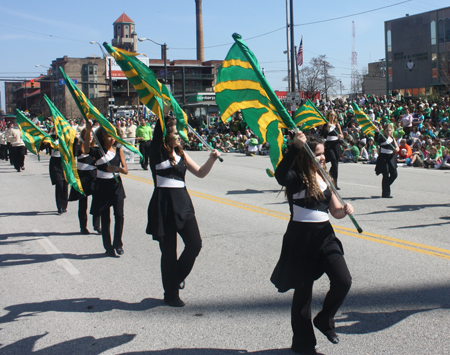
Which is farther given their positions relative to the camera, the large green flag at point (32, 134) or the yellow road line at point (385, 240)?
the large green flag at point (32, 134)

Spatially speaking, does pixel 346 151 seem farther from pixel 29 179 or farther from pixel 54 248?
pixel 54 248

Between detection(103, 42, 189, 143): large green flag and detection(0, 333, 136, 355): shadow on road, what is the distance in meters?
2.08

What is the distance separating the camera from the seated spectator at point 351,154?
19219 mm

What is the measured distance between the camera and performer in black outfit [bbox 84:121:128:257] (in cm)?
670

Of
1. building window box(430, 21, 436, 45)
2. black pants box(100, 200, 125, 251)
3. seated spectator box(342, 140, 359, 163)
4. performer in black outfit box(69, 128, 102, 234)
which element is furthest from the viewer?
building window box(430, 21, 436, 45)

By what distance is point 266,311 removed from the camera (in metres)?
4.61

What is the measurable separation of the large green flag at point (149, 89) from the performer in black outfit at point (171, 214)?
0.59 feet


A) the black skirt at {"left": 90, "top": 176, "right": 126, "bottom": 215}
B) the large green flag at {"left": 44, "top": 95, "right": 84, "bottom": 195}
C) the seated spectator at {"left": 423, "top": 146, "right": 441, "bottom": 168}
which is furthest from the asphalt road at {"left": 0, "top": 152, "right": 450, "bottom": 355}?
the seated spectator at {"left": 423, "top": 146, "right": 441, "bottom": 168}

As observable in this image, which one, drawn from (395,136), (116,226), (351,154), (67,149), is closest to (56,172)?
(67,149)

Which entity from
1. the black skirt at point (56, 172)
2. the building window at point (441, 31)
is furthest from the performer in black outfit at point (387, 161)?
the building window at point (441, 31)

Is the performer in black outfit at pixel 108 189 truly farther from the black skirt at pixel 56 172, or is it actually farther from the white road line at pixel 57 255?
the black skirt at pixel 56 172

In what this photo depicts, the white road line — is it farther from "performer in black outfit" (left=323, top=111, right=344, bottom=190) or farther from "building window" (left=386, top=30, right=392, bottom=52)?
"building window" (left=386, top=30, right=392, bottom=52)

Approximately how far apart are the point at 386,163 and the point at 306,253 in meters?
7.82

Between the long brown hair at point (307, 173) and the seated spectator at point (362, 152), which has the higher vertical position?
the long brown hair at point (307, 173)
